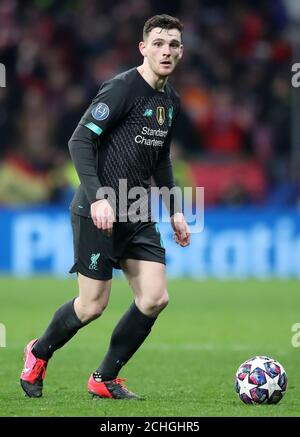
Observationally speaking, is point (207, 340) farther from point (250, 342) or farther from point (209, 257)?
point (209, 257)

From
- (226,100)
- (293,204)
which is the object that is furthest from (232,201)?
(226,100)

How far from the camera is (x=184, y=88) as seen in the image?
61.9 feet

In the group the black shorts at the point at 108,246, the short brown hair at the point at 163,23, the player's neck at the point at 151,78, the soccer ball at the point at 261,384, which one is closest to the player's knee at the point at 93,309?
the black shorts at the point at 108,246

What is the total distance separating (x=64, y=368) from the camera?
27.6 ft

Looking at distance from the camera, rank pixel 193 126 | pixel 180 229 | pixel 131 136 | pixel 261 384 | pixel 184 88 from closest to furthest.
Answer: pixel 261 384 < pixel 131 136 < pixel 180 229 < pixel 193 126 < pixel 184 88

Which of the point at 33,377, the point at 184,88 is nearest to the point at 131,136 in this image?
the point at 33,377

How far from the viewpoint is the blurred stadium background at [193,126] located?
1642 centimetres

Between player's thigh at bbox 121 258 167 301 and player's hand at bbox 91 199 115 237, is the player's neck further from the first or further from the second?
player's thigh at bbox 121 258 167 301

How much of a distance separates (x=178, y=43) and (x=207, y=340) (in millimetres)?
4148

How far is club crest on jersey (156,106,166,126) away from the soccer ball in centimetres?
156

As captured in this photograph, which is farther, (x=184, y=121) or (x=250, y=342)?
(x=184, y=121)

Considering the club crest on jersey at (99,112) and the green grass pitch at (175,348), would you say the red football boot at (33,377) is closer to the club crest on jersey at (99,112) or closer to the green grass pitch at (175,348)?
the green grass pitch at (175,348)

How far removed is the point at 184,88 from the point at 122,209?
12.3 m

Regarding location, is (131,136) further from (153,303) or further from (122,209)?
(153,303)
